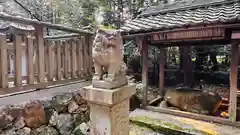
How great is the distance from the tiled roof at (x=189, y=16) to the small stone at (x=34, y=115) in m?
3.13

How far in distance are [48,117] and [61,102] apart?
0.34m

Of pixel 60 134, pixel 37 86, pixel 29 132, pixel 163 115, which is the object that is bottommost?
pixel 163 115

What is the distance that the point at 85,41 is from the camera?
4.02 m

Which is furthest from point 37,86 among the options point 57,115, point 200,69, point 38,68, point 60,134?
point 200,69

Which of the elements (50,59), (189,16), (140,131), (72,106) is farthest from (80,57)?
(189,16)

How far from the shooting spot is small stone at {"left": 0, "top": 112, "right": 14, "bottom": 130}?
7.13ft

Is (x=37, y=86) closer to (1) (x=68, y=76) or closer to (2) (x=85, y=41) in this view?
(1) (x=68, y=76)

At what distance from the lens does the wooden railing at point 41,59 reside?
2515 mm

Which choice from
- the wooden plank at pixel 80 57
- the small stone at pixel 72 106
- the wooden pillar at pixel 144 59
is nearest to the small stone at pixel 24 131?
the small stone at pixel 72 106

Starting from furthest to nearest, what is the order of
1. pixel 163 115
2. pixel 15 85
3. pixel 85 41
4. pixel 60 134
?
1. pixel 163 115
2. pixel 85 41
3. pixel 60 134
4. pixel 15 85

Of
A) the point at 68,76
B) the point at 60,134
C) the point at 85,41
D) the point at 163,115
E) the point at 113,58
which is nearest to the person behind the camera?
the point at 113,58

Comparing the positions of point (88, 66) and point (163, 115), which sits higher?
point (88, 66)

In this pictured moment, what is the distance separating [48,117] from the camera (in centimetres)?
280

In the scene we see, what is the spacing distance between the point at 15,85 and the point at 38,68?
468mm
